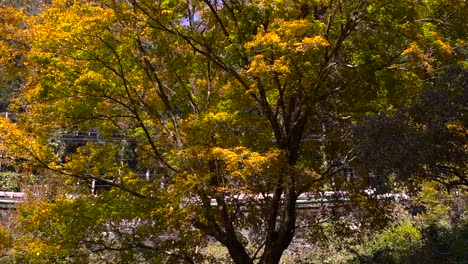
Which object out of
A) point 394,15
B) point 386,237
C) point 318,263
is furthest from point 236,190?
point 386,237

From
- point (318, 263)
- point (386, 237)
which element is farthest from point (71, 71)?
point (386, 237)

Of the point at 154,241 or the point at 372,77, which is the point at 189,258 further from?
the point at 372,77

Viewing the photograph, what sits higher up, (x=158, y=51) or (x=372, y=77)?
(x=158, y=51)

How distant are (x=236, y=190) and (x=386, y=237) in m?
6.71

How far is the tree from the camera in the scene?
7.99 metres

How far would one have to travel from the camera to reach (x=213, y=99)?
10.3 metres

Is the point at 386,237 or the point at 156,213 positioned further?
the point at 386,237

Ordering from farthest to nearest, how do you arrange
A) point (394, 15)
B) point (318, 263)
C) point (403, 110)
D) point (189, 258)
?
point (318, 263), point (189, 258), point (394, 15), point (403, 110)

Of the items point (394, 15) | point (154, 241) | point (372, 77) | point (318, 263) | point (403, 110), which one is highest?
point (394, 15)

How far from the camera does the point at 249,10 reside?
8.15 meters

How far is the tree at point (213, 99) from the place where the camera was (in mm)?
7992

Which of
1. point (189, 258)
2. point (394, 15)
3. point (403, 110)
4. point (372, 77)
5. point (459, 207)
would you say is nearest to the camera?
point (403, 110)

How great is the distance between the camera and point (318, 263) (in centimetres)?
1248

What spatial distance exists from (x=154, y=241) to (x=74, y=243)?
152 cm
